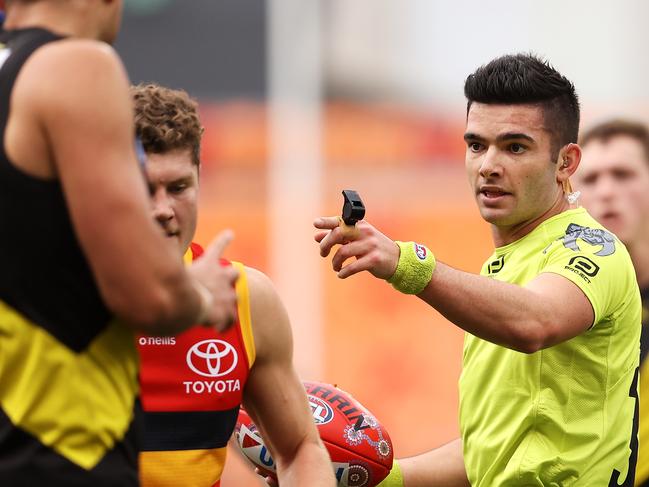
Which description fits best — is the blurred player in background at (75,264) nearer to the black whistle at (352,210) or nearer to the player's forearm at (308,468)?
the black whistle at (352,210)

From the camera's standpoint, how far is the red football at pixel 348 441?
471cm

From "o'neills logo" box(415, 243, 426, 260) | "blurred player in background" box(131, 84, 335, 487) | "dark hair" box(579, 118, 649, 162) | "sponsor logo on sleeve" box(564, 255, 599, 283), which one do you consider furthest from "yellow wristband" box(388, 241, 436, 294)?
"dark hair" box(579, 118, 649, 162)

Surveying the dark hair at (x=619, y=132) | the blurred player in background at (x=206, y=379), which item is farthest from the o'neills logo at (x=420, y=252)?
the dark hair at (x=619, y=132)

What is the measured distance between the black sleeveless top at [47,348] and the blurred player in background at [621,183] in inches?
149

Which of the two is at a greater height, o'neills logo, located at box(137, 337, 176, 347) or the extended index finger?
the extended index finger

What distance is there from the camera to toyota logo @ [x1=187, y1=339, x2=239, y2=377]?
4.17 m

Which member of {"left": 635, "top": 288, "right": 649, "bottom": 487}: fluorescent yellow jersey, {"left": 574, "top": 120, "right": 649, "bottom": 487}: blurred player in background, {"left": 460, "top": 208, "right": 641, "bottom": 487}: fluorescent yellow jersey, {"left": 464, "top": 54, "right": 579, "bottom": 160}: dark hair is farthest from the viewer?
{"left": 574, "top": 120, "right": 649, "bottom": 487}: blurred player in background

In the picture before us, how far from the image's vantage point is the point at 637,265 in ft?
21.1

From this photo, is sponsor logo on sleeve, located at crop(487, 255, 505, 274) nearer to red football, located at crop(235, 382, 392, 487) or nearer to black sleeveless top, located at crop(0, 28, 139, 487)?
red football, located at crop(235, 382, 392, 487)

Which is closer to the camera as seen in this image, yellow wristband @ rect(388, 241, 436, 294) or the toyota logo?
yellow wristband @ rect(388, 241, 436, 294)

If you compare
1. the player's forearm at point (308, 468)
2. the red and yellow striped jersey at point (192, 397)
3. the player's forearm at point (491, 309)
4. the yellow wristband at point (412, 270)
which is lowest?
the player's forearm at point (308, 468)

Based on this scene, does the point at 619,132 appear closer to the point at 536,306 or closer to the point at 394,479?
the point at 394,479

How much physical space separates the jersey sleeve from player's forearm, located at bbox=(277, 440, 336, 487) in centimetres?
98

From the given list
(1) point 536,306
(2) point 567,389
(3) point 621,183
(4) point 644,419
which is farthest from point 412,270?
(3) point 621,183
